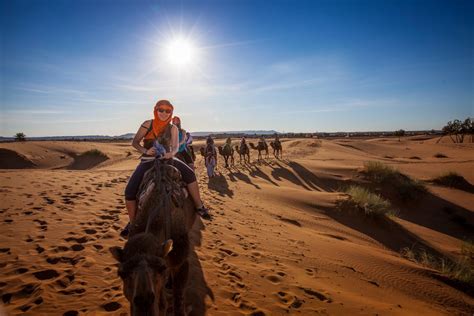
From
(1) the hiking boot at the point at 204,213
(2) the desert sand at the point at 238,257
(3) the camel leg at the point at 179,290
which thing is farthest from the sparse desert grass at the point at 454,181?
(3) the camel leg at the point at 179,290

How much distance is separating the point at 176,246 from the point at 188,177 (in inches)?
55.0

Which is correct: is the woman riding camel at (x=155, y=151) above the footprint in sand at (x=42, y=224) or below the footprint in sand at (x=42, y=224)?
above

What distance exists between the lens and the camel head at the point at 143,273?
74.5 inches

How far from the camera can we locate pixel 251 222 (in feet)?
27.3

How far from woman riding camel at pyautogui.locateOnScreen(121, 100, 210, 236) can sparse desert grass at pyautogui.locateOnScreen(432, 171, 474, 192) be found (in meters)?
20.7

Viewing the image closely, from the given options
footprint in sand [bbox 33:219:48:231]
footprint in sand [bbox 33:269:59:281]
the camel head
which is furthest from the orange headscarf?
footprint in sand [bbox 33:219:48:231]

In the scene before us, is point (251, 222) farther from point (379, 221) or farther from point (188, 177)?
point (379, 221)

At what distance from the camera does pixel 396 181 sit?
15.5 metres

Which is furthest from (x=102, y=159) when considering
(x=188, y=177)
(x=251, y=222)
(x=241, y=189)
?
(x=188, y=177)

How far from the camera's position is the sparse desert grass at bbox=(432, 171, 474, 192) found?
1686 centimetres

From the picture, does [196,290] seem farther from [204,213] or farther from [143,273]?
[143,273]

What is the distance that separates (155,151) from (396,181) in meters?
16.5

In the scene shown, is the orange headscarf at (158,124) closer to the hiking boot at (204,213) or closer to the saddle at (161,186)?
the saddle at (161,186)

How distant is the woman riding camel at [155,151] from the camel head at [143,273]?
1874 mm
